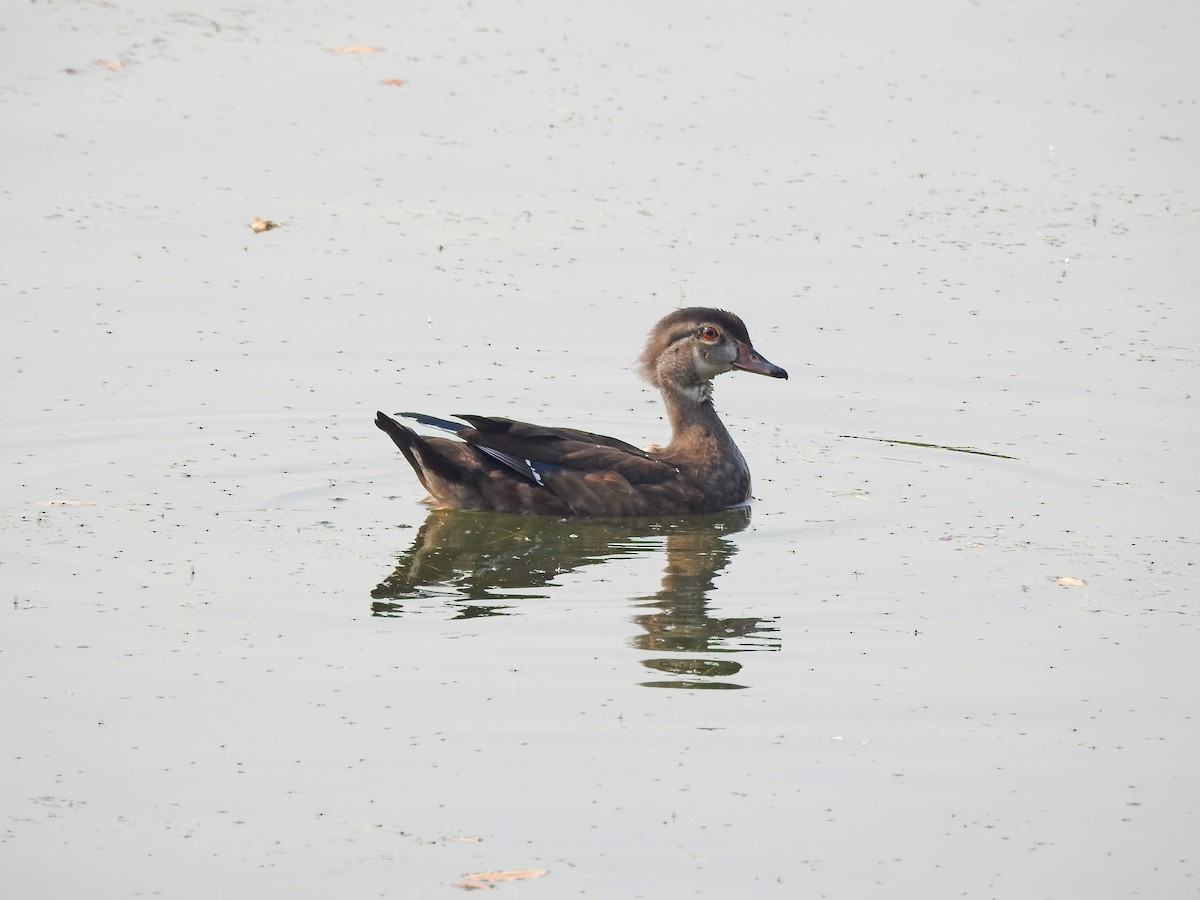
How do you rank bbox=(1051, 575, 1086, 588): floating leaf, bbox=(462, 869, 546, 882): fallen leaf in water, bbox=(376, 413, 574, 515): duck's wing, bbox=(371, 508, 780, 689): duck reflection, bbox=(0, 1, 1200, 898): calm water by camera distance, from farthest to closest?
1. bbox=(376, 413, 574, 515): duck's wing
2. bbox=(1051, 575, 1086, 588): floating leaf
3. bbox=(371, 508, 780, 689): duck reflection
4. bbox=(0, 1, 1200, 898): calm water
5. bbox=(462, 869, 546, 882): fallen leaf in water

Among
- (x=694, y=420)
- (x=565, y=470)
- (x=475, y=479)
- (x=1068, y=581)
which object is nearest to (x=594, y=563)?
(x=565, y=470)

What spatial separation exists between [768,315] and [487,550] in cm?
363

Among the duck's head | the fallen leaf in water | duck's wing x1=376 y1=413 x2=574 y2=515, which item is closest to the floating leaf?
the duck's head

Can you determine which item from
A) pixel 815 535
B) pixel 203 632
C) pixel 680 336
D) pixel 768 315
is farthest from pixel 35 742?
pixel 768 315

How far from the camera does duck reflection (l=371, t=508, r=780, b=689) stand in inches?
333

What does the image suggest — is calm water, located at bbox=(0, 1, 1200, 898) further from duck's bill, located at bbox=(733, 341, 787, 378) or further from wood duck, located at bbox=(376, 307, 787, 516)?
duck's bill, located at bbox=(733, 341, 787, 378)

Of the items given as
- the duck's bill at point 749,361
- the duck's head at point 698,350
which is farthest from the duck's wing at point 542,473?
the duck's bill at point 749,361

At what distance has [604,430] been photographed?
1181 cm

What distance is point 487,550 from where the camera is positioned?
10.0 meters

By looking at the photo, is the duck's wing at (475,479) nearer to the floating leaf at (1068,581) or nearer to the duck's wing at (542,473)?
the duck's wing at (542,473)

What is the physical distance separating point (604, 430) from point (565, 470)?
4.37ft

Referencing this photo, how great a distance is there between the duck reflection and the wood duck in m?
0.09

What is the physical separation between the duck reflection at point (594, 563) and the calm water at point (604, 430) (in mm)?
34

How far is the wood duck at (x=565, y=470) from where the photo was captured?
34.4 feet
